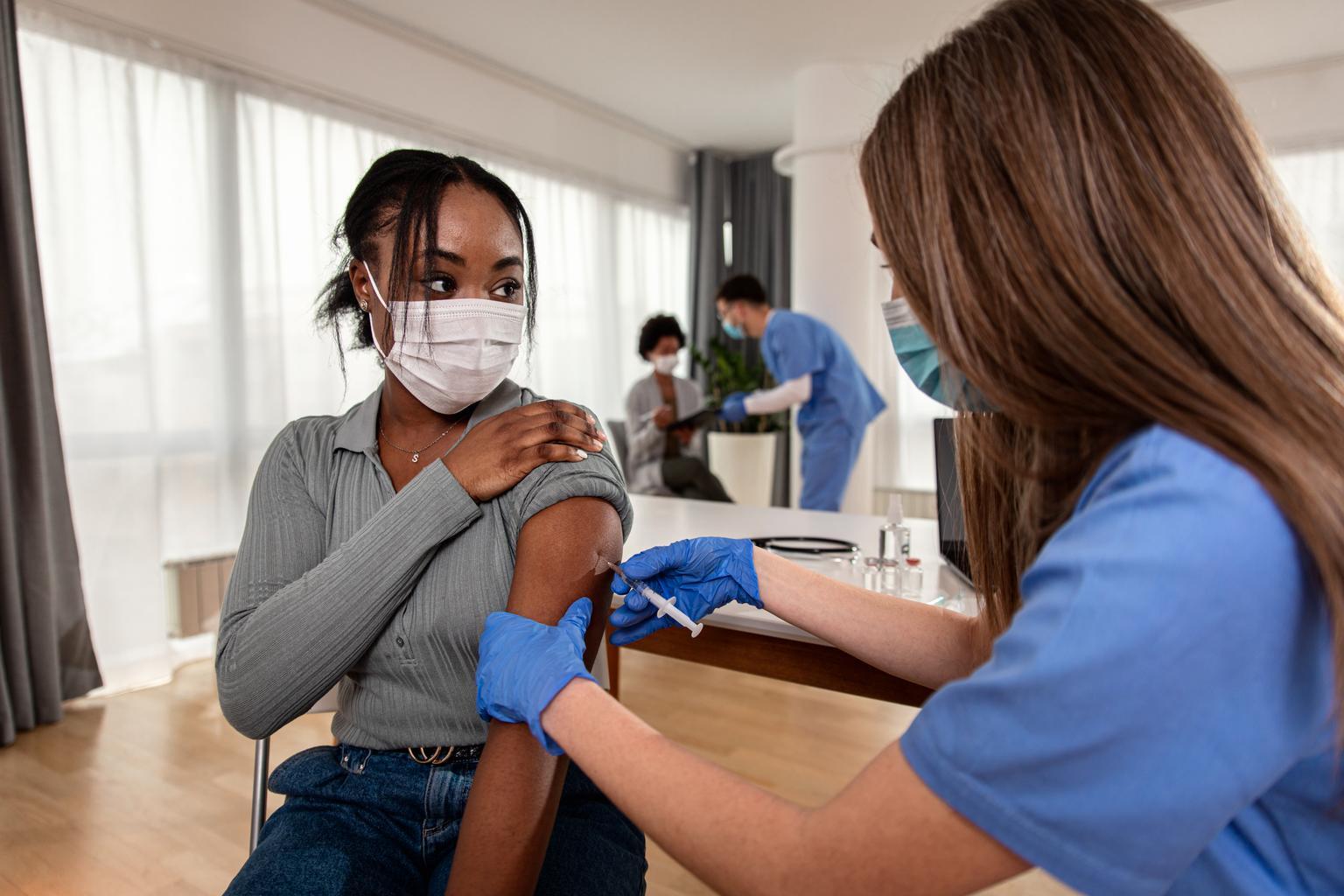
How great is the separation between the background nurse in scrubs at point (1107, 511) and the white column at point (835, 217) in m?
3.75

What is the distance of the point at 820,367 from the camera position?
3904 mm

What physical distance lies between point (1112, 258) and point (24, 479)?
10.0ft

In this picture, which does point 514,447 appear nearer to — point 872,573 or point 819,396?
point 872,573

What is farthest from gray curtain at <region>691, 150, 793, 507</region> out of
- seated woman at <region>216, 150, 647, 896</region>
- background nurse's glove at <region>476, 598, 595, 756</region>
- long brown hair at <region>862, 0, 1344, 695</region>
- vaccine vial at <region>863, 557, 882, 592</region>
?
long brown hair at <region>862, 0, 1344, 695</region>

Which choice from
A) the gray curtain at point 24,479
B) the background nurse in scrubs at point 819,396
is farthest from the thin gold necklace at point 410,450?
the background nurse in scrubs at point 819,396

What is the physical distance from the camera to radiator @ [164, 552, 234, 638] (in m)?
3.19

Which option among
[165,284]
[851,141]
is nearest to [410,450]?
[165,284]

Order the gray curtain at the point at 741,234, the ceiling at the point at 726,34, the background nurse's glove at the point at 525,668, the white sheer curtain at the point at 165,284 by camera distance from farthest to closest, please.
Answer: the gray curtain at the point at 741,234 → the ceiling at the point at 726,34 → the white sheer curtain at the point at 165,284 → the background nurse's glove at the point at 525,668

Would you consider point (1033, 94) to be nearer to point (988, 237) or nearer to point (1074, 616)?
point (988, 237)

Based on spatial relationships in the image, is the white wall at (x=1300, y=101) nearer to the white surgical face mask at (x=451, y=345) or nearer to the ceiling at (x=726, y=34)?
the ceiling at (x=726, y=34)

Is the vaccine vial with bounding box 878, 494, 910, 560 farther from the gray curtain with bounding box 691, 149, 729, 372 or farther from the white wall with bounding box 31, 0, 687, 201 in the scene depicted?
the gray curtain with bounding box 691, 149, 729, 372

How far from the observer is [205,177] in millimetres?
3215

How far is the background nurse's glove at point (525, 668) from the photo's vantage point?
2.46 feet

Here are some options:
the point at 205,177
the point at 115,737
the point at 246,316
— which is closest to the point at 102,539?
the point at 115,737
